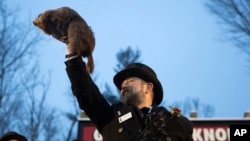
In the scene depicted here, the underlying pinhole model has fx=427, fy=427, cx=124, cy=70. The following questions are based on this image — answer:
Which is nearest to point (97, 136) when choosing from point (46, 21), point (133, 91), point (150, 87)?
Result: point (150, 87)

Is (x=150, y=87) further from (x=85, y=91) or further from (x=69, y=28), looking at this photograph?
(x=69, y=28)

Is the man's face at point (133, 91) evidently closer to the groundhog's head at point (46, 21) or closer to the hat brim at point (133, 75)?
the hat brim at point (133, 75)

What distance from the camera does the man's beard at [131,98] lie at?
117 inches

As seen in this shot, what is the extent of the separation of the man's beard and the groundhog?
0.43 meters

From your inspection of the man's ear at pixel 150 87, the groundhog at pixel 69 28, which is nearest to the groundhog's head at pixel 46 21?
the groundhog at pixel 69 28

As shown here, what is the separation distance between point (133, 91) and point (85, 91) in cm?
45

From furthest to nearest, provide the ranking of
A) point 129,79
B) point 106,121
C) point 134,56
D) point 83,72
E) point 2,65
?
point 134,56 → point 2,65 → point 129,79 → point 106,121 → point 83,72

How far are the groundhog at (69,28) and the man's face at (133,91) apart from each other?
43 cm

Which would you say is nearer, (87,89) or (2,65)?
(87,89)

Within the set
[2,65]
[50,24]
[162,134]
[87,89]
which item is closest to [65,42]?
[50,24]

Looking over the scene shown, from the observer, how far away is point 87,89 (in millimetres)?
2705

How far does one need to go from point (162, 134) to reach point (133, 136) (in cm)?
19

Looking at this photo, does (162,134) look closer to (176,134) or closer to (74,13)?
(176,134)

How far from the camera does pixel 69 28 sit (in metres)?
2.68
